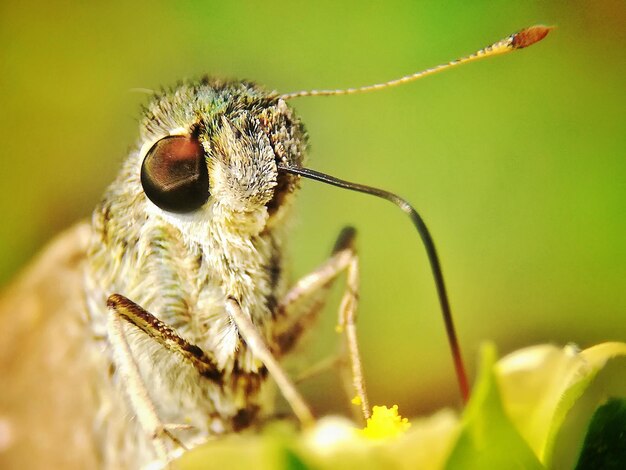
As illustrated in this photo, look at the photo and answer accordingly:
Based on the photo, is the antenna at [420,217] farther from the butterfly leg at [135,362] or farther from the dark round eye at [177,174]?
the butterfly leg at [135,362]

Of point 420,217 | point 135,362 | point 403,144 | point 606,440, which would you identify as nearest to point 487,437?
point 606,440

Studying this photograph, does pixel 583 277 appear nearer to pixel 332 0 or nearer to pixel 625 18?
pixel 625 18

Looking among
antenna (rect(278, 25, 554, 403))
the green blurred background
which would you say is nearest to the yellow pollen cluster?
antenna (rect(278, 25, 554, 403))

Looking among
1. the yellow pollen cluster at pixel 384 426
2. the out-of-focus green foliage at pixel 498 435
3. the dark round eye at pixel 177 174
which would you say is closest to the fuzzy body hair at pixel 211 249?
the dark round eye at pixel 177 174

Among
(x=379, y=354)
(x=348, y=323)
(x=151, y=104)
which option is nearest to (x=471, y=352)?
(x=379, y=354)

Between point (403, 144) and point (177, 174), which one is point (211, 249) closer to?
point (177, 174)

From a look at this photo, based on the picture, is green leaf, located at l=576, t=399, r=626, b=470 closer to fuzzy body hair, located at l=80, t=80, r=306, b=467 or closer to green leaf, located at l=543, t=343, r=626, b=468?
green leaf, located at l=543, t=343, r=626, b=468
